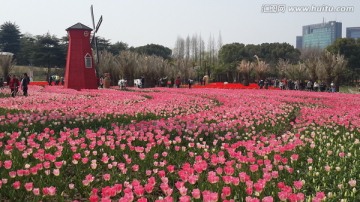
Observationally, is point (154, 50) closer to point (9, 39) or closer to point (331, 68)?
point (9, 39)

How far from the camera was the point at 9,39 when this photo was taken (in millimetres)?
94812

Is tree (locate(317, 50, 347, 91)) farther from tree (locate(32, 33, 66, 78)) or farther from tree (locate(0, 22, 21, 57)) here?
tree (locate(0, 22, 21, 57))

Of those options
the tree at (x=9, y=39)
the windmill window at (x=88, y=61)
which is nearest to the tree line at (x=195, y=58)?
the tree at (x=9, y=39)

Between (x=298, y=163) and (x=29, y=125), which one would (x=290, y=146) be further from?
(x=29, y=125)

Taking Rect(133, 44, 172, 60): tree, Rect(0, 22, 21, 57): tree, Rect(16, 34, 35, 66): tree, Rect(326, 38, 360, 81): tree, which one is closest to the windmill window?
Rect(16, 34, 35, 66): tree

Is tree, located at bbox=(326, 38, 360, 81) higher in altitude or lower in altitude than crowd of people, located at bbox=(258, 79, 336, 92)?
higher

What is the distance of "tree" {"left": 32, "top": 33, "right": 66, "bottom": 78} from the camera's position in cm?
7297

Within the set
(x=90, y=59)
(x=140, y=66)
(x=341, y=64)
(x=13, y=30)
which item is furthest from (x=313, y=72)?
(x=13, y=30)

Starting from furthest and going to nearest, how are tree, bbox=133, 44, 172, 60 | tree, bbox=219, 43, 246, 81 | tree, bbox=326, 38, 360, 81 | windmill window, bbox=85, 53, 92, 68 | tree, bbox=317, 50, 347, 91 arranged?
tree, bbox=133, 44, 172, 60 < tree, bbox=219, 43, 246, 81 < tree, bbox=326, 38, 360, 81 < tree, bbox=317, 50, 347, 91 < windmill window, bbox=85, 53, 92, 68

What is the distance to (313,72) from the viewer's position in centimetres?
4962

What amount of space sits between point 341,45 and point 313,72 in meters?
46.3

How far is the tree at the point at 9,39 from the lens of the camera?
3708 inches

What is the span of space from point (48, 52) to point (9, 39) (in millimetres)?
27786

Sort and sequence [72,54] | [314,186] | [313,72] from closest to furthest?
[314,186] → [72,54] → [313,72]
